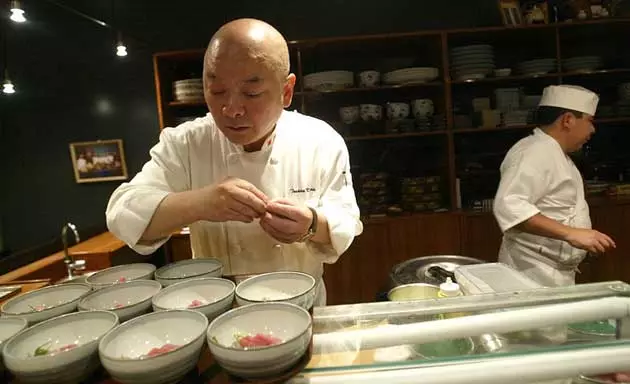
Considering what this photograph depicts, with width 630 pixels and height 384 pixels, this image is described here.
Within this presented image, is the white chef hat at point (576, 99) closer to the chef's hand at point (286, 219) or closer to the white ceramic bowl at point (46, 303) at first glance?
the chef's hand at point (286, 219)

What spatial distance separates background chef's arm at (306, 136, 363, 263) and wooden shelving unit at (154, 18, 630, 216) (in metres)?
2.41

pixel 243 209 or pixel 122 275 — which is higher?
pixel 243 209

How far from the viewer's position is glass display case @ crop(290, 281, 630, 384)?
76 centimetres

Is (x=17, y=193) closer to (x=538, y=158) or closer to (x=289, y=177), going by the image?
(x=289, y=177)

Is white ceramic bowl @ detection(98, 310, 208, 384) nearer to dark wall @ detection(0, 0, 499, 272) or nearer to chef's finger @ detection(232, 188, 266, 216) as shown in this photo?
chef's finger @ detection(232, 188, 266, 216)

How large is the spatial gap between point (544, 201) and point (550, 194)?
0.06m

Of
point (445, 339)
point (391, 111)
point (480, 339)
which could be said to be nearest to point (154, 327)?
point (445, 339)

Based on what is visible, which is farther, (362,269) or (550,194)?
(362,269)

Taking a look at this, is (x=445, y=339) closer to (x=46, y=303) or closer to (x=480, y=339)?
(x=480, y=339)

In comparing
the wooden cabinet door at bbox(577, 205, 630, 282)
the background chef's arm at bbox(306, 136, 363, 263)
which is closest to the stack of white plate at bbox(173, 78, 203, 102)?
the background chef's arm at bbox(306, 136, 363, 263)

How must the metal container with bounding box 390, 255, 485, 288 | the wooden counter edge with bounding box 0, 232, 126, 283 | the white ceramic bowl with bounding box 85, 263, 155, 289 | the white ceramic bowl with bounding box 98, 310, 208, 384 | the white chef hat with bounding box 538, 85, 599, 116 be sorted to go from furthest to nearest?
the wooden counter edge with bounding box 0, 232, 126, 283
the white chef hat with bounding box 538, 85, 599, 116
the metal container with bounding box 390, 255, 485, 288
the white ceramic bowl with bounding box 85, 263, 155, 289
the white ceramic bowl with bounding box 98, 310, 208, 384

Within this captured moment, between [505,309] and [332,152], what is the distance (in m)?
0.88

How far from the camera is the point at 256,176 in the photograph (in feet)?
5.16

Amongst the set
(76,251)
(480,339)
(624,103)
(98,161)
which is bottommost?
(76,251)
